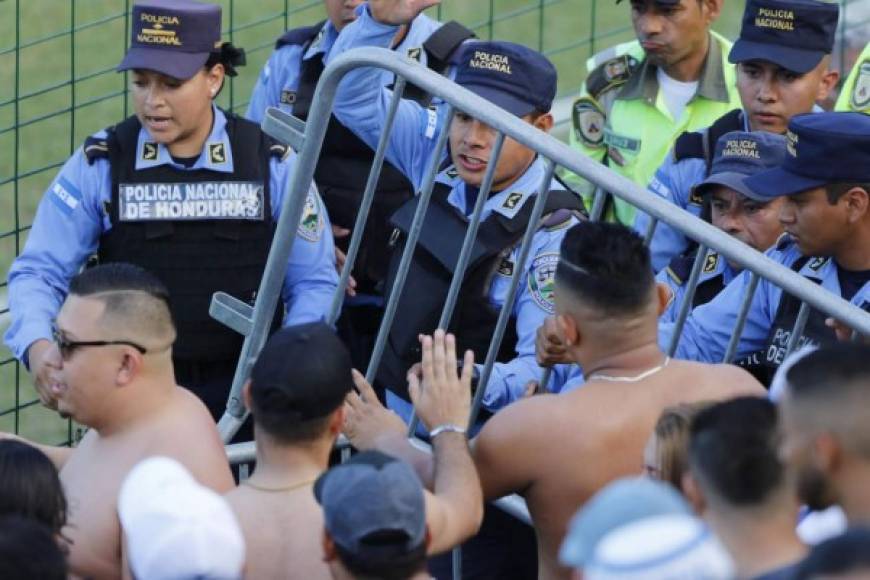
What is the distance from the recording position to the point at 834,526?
430 cm

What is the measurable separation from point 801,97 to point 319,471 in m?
2.86

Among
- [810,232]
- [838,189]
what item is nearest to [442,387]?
[810,232]

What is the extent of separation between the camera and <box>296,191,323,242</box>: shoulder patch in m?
6.42

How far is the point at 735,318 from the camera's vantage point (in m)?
5.82

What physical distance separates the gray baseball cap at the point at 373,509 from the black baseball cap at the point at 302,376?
1.56ft

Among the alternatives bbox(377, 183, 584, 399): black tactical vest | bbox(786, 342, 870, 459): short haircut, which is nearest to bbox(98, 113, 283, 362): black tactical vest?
bbox(377, 183, 584, 399): black tactical vest

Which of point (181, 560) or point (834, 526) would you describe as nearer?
point (181, 560)

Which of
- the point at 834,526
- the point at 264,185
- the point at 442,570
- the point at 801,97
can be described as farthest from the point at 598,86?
the point at 834,526

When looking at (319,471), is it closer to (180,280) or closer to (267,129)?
(267,129)

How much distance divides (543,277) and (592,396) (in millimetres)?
890

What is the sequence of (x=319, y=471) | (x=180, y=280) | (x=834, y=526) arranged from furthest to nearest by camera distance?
(x=180, y=280) < (x=319, y=471) < (x=834, y=526)

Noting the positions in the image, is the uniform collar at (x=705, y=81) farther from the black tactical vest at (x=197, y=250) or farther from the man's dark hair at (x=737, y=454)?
the man's dark hair at (x=737, y=454)

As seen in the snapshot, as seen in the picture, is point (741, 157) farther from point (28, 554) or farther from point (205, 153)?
point (28, 554)

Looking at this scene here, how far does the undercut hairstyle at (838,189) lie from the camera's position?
574cm
